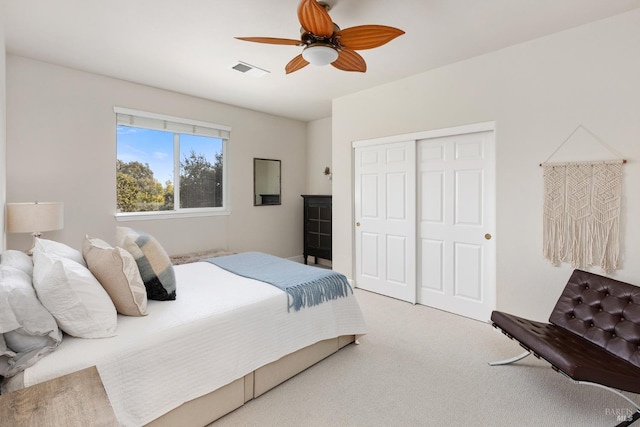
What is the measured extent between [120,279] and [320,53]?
187cm

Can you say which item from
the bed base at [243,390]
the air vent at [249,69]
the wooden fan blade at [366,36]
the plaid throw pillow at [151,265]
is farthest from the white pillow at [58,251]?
the air vent at [249,69]

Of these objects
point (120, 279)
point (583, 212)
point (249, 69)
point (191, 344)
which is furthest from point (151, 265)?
point (583, 212)

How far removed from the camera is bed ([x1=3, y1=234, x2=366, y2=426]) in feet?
4.49

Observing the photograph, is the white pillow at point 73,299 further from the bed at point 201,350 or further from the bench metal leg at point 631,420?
the bench metal leg at point 631,420

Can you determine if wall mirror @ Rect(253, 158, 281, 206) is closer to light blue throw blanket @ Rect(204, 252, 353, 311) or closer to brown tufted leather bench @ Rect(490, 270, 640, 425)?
light blue throw blanket @ Rect(204, 252, 353, 311)

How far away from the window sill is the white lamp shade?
2.92 feet

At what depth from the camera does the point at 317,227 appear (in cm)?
526

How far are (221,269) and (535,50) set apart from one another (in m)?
3.35

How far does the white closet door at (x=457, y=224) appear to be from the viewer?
3129mm

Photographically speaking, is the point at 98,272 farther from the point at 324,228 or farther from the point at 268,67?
the point at 324,228

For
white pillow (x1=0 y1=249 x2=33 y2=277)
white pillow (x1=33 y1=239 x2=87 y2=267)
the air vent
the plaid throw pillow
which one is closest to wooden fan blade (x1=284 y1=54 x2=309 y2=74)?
the air vent

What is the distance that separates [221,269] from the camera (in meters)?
2.71

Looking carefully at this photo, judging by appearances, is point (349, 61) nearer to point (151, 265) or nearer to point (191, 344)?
point (151, 265)

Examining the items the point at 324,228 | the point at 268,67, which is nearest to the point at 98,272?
the point at 268,67
